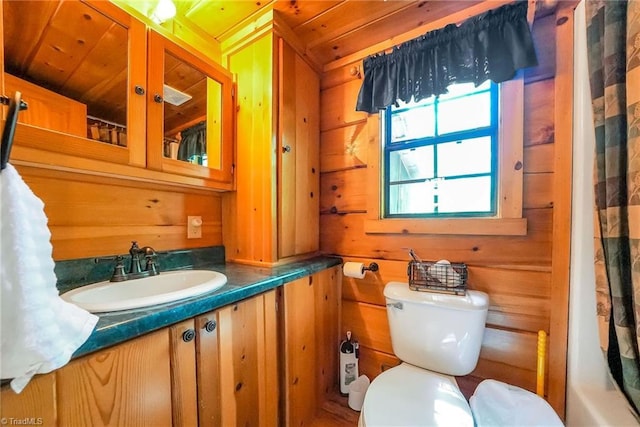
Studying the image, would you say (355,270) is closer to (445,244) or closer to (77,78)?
(445,244)

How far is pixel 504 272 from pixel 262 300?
1031 millimetres

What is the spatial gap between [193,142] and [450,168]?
49.1 inches

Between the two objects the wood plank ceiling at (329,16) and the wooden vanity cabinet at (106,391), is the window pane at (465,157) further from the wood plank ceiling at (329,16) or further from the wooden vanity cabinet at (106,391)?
the wooden vanity cabinet at (106,391)

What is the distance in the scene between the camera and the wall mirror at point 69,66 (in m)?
0.71

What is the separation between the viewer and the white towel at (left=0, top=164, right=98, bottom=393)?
41 cm

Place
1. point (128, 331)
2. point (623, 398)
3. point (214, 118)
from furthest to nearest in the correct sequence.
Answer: point (214, 118), point (623, 398), point (128, 331)

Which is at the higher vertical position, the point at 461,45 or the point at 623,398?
the point at 461,45

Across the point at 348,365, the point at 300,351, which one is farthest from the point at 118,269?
the point at 348,365

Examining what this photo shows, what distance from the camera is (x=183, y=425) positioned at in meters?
0.67

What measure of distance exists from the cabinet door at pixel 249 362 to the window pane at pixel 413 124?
1.07 m

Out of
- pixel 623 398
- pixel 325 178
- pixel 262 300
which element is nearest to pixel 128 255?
pixel 262 300

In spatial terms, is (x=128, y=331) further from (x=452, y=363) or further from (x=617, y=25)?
(x=617, y=25)

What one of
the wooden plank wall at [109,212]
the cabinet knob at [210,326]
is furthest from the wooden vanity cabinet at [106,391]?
the wooden plank wall at [109,212]

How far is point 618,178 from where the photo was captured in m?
0.72
